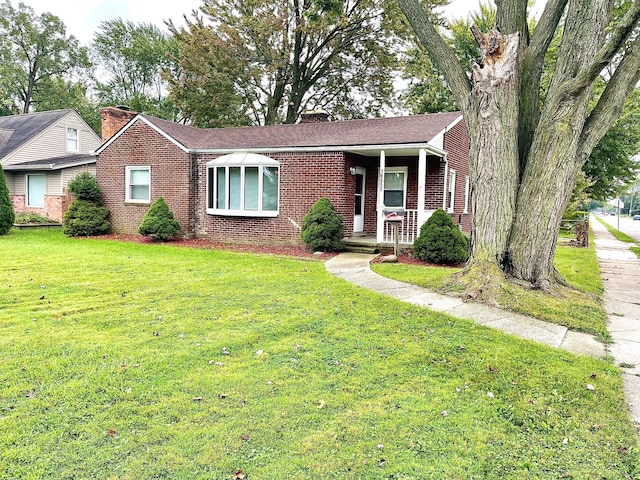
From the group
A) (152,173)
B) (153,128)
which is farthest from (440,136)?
(152,173)

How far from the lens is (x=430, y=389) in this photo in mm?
3703

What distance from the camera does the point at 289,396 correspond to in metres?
3.53

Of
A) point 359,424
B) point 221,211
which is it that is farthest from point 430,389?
point 221,211

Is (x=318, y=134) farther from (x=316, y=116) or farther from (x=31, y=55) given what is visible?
(x=31, y=55)

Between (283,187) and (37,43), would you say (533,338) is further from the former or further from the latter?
(37,43)

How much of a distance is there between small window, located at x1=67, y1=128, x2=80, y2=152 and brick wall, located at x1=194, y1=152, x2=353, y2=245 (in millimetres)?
15166

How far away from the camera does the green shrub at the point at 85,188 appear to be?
1590 cm

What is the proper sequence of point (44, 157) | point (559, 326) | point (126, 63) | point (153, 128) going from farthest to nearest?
point (126, 63), point (44, 157), point (153, 128), point (559, 326)

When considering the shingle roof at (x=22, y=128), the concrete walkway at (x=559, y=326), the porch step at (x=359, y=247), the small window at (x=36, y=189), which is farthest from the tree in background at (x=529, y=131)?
the shingle roof at (x=22, y=128)

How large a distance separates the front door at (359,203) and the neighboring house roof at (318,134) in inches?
55.9

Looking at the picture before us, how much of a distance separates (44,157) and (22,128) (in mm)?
3023

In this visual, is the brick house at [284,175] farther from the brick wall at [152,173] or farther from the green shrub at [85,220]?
the green shrub at [85,220]

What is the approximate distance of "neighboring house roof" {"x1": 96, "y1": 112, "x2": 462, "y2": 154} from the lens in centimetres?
1254

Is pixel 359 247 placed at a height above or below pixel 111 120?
below
